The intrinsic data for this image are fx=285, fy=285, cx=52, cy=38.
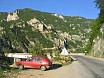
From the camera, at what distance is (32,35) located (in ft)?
648

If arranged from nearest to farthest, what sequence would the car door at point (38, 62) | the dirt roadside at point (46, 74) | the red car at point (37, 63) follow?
the dirt roadside at point (46, 74) < the red car at point (37, 63) < the car door at point (38, 62)

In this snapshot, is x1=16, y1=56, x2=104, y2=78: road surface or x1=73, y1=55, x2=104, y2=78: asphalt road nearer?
x1=16, y1=56, x2=104, y2=78: road surface

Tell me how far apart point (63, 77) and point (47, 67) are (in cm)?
891

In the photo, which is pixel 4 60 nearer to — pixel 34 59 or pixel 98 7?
pixel 34 59

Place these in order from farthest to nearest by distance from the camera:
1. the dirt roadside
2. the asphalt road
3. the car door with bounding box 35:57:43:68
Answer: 1. the car door with bounding box 35:57:43:68
2. the asphalt road
3. the dirt roadside

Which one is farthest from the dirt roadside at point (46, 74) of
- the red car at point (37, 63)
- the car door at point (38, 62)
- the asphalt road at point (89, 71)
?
the car door at point (38, 62)

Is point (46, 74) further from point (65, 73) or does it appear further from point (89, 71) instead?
Answer: point (89, 71)

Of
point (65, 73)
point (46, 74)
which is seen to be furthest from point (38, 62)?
point (46, 74)

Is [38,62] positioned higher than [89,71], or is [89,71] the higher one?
[38,62]

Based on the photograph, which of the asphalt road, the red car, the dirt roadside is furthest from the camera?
the red car

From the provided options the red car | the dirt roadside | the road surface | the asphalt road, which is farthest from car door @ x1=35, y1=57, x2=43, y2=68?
the asphalt road

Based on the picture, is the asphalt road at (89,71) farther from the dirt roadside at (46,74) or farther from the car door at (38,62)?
the car door at (38,62)

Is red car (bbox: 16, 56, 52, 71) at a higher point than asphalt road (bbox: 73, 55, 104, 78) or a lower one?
→ higher

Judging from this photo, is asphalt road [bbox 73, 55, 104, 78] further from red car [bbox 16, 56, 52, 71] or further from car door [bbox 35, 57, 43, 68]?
car door [bbox 35, 57, 43, 68]
